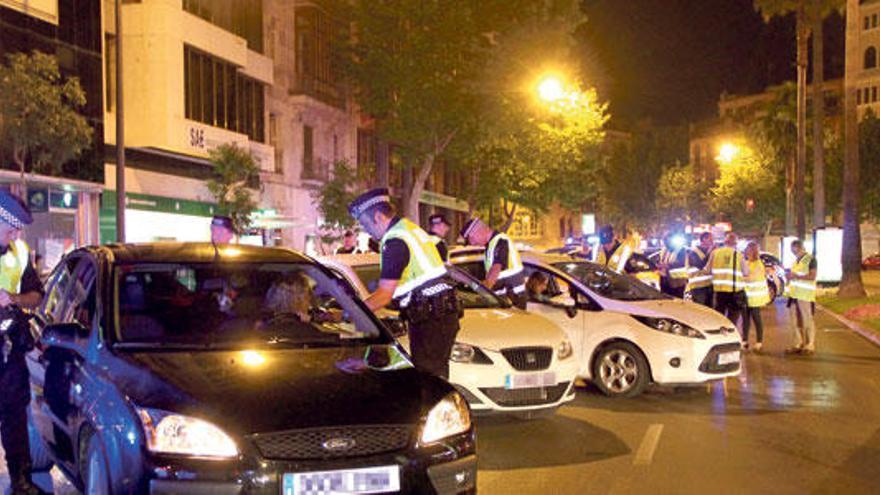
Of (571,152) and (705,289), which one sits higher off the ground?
(571,152)

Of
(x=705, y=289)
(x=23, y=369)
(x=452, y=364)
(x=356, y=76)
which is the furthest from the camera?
(x=356, y=76)

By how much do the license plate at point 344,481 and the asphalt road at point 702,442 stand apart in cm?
227

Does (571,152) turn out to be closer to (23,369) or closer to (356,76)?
(356,76)

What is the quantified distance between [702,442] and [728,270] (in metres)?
6.54

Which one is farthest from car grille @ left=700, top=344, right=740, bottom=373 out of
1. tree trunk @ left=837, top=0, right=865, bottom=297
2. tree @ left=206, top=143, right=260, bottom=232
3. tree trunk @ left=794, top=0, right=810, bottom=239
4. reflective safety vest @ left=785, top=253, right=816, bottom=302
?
tree trunk @ left=794, top=0, right=810, bottom=239

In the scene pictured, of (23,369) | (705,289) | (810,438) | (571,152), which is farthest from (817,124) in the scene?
(23,369)

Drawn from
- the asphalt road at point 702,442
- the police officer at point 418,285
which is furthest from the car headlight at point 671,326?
the police officer at point 418,285

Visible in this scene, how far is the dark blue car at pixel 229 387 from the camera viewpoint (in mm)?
4207

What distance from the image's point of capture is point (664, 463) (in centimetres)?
722

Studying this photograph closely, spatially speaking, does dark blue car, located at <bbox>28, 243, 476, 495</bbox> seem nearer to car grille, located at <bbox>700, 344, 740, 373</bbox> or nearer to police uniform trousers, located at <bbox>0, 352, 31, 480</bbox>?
police uniform trousers, located at <bbox>0, 352, 31, 480</bbox>

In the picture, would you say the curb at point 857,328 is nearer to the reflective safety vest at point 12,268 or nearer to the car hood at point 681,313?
the car hood at point 681,313

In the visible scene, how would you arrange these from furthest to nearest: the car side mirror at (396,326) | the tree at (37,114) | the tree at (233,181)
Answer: the tree at (233,181)
the tree at (37,114)
the car side mirror at (396,326)

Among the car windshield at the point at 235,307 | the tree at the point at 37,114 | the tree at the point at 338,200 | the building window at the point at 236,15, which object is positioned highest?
the building window at the point at 236,15

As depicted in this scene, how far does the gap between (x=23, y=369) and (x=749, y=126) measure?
6330cm
